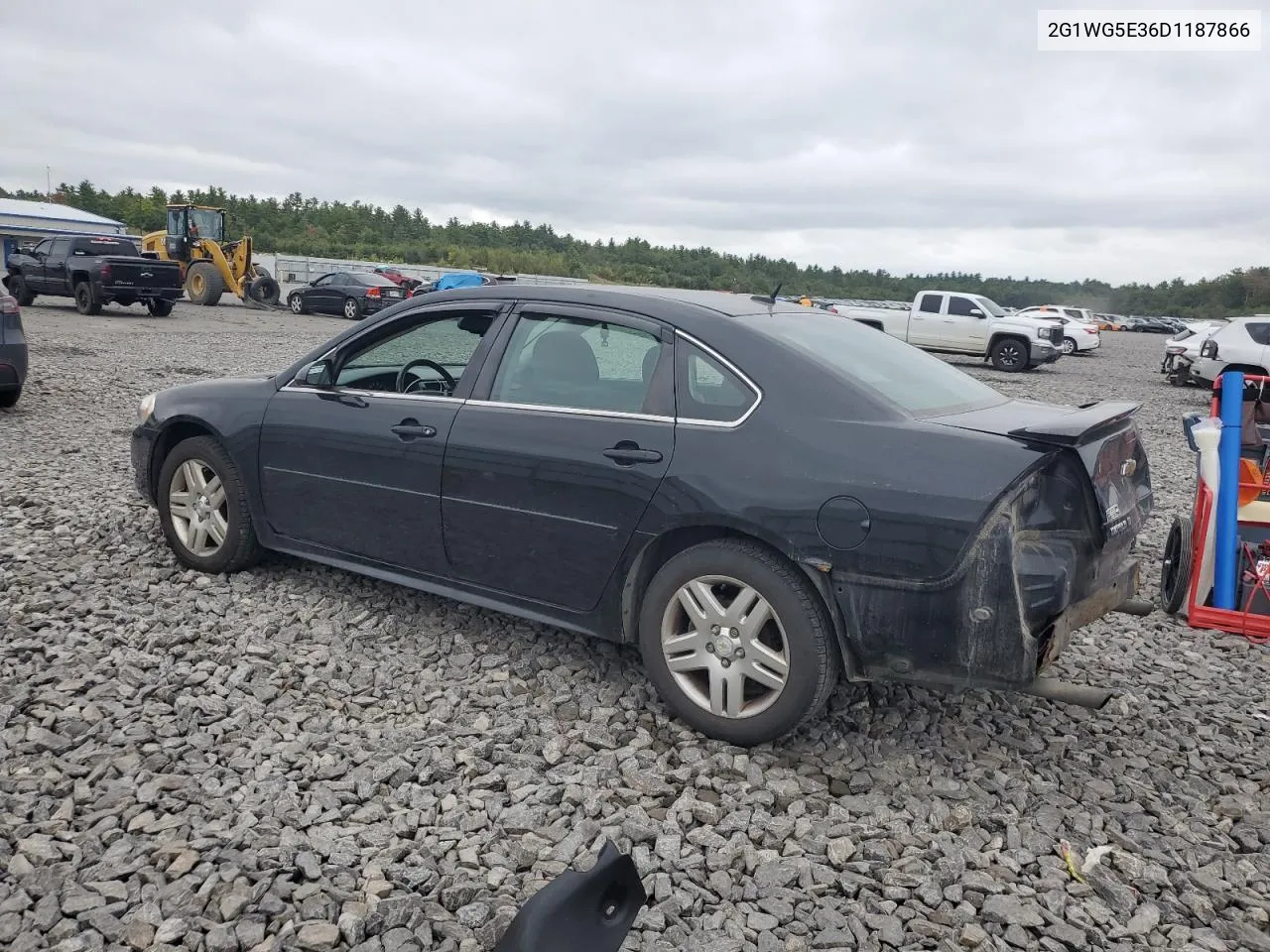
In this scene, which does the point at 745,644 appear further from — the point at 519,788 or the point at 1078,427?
the point at 1078,427

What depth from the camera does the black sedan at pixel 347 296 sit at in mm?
27734

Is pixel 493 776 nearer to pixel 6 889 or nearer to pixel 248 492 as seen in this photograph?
pixel 6 889

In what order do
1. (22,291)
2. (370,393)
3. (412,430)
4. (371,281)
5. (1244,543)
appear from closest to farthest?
1. (412,430)
2. (370,393)
3. (1244,543)
4. (22,291)
5. (371,281)

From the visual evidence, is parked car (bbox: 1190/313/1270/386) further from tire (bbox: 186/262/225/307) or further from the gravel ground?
tire (bbox: 186/262/225/307)

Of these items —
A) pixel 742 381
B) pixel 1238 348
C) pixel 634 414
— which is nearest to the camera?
pixel 742 381

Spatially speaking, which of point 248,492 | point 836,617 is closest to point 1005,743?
point 836,617

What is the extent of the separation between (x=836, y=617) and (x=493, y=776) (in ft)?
4.01

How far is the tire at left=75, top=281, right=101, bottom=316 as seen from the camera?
21.8 meters

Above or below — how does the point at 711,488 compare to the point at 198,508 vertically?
above

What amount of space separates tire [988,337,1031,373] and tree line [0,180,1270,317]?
3187cm

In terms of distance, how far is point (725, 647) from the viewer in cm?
338

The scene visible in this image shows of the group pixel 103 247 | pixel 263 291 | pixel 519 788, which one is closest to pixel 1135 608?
pixel 519 788

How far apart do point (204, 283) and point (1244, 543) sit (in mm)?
27937

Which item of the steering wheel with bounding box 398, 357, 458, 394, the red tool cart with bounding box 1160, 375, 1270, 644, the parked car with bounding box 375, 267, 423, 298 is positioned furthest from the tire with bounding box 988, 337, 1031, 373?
the steering wheel with bounding box 398, 357, 458, 394
